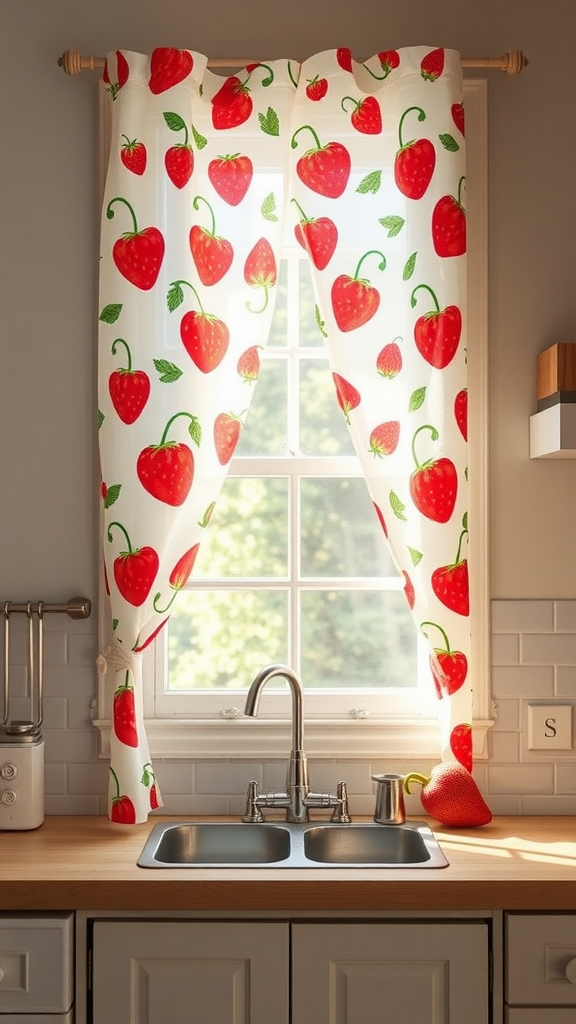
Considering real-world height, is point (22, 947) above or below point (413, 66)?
below

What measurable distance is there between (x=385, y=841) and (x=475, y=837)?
0.65 ft

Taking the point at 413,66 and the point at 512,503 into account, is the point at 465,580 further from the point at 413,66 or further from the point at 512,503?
the point at 413,66

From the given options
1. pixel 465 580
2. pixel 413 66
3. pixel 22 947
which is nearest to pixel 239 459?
pixel 465 580

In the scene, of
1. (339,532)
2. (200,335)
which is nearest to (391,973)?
(339,532)

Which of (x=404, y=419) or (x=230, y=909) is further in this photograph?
(x=404, y=419)

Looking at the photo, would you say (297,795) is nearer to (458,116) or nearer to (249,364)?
(249,364)

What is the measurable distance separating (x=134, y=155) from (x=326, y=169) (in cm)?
44

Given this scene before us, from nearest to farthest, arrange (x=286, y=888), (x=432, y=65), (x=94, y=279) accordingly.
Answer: (x=286, y=888), (x=432, y=65), (x=94, y=279)

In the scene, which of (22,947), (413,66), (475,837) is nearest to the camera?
(22,947)

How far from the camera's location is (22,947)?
186cm

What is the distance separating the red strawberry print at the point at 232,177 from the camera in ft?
7.63

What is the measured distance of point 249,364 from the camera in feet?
7.62

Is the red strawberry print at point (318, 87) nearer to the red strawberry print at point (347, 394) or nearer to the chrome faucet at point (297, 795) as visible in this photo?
the red strawberry print at point (347, 394)

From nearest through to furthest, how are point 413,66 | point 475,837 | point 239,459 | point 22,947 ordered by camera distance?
point 22,947 < point 475,837 < point 413,66 < point 239,459
